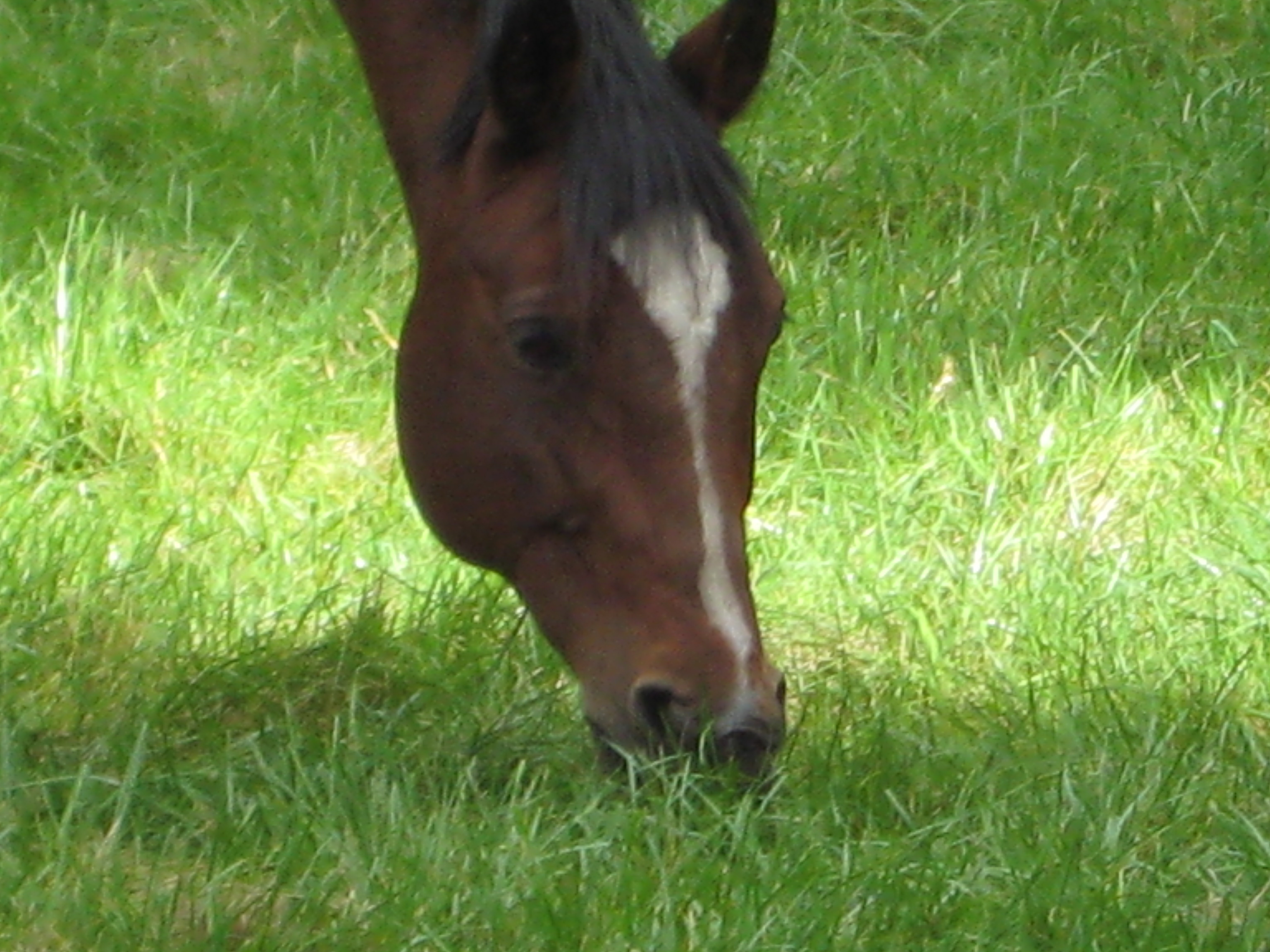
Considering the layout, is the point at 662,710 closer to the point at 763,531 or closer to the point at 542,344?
the point at 542,344

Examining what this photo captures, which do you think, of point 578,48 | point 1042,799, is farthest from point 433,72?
point 1042,799

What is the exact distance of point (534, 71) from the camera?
9.16 ft

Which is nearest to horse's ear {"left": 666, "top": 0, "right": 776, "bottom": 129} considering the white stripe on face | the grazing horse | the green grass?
the grazing horse

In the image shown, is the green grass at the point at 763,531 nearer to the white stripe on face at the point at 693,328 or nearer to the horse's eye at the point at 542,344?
the white stripe on face at the point at 693,328

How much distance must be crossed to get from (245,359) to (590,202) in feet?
6.43

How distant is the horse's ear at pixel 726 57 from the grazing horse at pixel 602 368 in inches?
6.1

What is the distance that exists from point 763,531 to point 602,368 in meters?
1.36

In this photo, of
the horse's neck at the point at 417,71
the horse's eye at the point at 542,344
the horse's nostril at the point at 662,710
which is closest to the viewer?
the horse's nostril at the point at 662,710

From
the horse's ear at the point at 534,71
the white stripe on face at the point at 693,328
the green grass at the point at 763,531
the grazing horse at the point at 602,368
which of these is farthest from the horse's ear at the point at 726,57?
the green grass at the point at 763,531

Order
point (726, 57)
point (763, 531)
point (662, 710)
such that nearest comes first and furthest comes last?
point (662, 710) → point (726, 57) → point (763, 531)

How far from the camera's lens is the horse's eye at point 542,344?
2682 millimetres

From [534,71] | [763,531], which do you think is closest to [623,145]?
[534,71]

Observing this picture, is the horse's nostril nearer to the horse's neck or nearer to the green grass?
the green grass

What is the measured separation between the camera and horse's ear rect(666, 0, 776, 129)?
10.1ft
